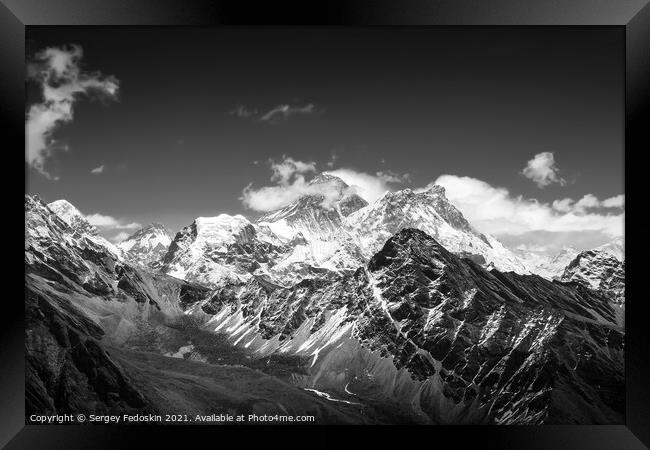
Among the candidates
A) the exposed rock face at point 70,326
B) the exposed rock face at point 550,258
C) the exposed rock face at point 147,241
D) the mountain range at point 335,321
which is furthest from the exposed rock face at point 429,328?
the exposed rock face at point 147,241

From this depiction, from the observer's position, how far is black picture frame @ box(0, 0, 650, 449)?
12531 millimetres

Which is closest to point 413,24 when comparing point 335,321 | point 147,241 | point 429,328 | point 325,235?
point 147,241

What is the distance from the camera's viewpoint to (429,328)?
94.2m

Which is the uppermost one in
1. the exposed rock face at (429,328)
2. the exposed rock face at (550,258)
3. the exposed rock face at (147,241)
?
the exposed rock face at (147,241)

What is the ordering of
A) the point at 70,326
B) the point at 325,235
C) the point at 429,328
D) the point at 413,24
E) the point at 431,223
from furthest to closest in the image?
1. the point at 325,235
2. the point at 429,328
3. the point at 431,223
4. the point at 70,326
5. the point at 413,24

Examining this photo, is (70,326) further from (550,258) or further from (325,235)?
(325,235)

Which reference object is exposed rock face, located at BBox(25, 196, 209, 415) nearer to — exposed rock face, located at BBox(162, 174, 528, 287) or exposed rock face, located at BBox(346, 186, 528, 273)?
exposed rock face, located at BBox(162, 174, 528, 287)

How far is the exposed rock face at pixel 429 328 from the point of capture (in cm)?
3441

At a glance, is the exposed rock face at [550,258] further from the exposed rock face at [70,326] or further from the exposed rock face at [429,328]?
the exposed rock face at [70,326]

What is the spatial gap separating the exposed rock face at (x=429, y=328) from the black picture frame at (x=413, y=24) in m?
0.80

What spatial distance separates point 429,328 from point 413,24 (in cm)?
8548

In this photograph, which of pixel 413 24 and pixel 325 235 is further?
pixel 325 235

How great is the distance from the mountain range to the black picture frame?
1.76ft

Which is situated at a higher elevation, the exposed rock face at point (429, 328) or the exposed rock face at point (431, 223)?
the exposed rock face at point (431, 223)
